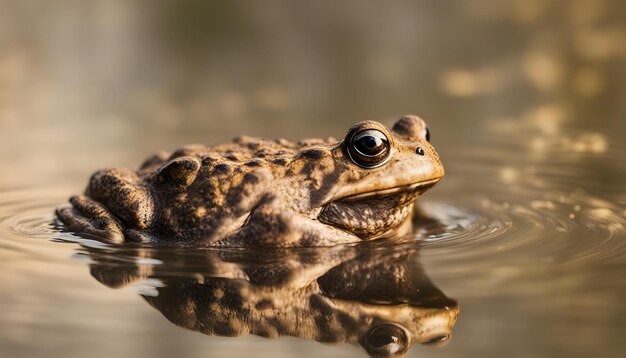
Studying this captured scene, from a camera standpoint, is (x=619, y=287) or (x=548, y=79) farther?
(x=548, y=79)

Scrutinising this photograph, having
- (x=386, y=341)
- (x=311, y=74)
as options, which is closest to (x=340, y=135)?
(x=311, y=74)

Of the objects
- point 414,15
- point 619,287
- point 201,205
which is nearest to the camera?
point 619,287

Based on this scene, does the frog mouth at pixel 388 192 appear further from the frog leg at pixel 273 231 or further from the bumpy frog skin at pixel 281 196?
the frog leg at pixel 273 231

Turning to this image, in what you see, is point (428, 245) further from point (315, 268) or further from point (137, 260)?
point (137, 260)

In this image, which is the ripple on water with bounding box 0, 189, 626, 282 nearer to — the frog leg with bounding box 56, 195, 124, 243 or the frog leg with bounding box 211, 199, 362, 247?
the frog leg with bounding box 56, 195, 124, 243

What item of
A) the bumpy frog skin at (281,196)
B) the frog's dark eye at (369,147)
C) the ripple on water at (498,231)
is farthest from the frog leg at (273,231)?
the ripple on water at (498,231)

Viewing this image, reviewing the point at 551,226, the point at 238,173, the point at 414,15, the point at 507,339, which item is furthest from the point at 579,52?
the point at 507,339
